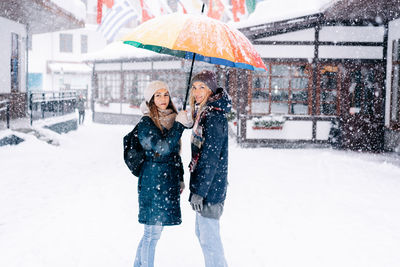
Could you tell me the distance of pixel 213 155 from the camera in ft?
8.99

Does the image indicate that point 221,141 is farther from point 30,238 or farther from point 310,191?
point 310,191

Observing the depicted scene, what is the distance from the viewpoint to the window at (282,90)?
1245 centimetres

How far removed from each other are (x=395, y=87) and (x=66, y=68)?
30.6 m

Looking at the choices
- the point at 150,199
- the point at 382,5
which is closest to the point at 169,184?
the point at 150,199

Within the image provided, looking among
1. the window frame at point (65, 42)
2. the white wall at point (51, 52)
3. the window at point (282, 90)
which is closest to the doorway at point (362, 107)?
the window at point (282, 90)

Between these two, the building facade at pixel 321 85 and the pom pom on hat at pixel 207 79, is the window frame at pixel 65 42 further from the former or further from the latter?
the pom pom on hat at pixel 207 79

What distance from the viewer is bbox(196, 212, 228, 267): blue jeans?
2.88 meters

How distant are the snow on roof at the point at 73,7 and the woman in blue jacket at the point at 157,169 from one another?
9429mm

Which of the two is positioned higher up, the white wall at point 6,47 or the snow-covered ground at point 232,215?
the white wall at point 6,47

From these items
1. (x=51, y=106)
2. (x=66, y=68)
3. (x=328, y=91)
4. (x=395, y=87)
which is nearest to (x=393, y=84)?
(x=395, y=87)


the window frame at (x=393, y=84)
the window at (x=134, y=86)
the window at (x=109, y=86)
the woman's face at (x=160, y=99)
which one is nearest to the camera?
the woman's face at (x=160, y=99)

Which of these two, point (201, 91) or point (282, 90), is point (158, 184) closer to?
point (201, 91)

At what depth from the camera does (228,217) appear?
17.4ft

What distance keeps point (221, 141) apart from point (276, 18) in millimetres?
9436
